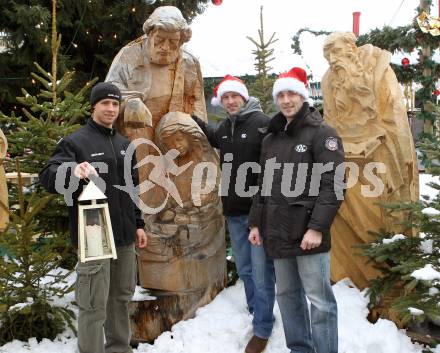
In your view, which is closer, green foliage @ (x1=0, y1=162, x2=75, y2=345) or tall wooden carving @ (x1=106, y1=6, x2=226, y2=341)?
green foliage @ (x1=0, y1=162, x2=75, y2=345)

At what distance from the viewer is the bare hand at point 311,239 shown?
9.45 feet

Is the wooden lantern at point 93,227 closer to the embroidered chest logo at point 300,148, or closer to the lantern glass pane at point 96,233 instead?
the lantern glass pane at point 96,233

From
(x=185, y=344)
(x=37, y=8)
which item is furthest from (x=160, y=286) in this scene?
(x=37, y=8)

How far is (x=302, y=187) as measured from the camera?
9.83 feet

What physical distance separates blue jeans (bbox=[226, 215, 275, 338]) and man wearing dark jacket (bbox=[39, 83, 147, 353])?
887mm

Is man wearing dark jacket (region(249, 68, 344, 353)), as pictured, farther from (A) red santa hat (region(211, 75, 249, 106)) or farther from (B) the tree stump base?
(B) the tree stump base

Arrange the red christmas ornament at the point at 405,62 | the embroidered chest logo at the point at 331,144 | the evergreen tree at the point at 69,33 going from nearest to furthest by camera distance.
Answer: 1. the embroidered chest logo at the point at 331,144
2. the evergreen tree at the point at 69,33
3. the red christmas ornament at the point at 405,62

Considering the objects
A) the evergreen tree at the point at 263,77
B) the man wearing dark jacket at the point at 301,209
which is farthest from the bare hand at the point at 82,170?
the evergreen tree at the point at 263,77

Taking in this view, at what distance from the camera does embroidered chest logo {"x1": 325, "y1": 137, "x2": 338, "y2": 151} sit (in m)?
2.95

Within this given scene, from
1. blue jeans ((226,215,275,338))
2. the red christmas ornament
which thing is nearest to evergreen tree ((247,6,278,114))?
blue jeans ((226,215,275,338))

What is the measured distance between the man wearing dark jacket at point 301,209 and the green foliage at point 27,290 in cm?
179

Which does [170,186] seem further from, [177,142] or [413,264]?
[413,264]

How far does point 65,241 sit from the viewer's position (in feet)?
13.5

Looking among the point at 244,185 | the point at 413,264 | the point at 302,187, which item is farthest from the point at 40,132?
the point at 413,264
